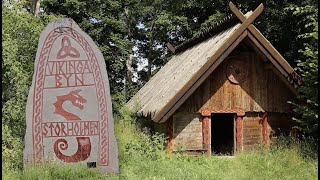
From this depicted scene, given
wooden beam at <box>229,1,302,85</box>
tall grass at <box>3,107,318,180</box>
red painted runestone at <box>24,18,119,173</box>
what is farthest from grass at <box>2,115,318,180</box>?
wooden beam at <box>229,1,302,85</box>

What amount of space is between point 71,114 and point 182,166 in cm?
306

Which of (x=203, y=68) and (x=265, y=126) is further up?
(x=203, y=68)

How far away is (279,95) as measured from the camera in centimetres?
1323

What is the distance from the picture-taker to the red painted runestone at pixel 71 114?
858 cm

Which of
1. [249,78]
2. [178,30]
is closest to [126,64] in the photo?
[178,30]

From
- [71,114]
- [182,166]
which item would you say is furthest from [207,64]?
[71,114]

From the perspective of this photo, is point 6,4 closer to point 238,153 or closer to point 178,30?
point 238,153

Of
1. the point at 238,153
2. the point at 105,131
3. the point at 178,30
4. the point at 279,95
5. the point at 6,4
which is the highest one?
the point at 178,30

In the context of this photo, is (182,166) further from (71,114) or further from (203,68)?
(71,114)

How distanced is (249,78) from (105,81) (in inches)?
234

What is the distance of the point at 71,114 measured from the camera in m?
8.65

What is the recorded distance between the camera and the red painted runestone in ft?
28.1

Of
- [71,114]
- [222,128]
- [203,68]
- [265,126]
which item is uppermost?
[203,68]

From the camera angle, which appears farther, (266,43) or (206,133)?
(206,133)
